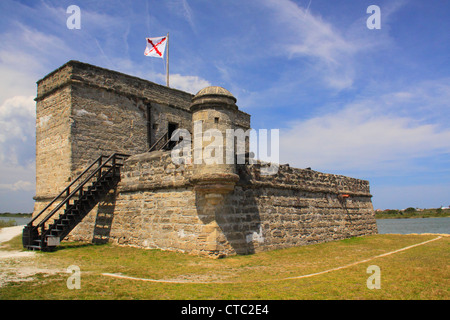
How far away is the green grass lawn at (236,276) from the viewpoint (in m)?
5.75

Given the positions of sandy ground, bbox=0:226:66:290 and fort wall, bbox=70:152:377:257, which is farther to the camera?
fort wall, bbox=70:152:377:257

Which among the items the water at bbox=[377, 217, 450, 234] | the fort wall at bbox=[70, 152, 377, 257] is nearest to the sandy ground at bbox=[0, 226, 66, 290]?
the fort wall at bbox=[70, 152, 377, 257]

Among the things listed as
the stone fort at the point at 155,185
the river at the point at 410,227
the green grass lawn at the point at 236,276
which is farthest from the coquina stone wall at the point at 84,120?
the river at the point at 410,227

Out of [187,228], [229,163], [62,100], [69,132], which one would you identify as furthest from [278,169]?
[62,100]

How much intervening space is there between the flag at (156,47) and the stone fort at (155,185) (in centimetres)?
270

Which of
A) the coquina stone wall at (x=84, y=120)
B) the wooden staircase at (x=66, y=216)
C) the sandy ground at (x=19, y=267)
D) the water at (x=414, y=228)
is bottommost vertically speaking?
the water at (x=414, y=228)

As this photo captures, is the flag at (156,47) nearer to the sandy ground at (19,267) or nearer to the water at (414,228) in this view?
the sandy ground at (19,267)

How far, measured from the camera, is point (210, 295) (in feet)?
18.9

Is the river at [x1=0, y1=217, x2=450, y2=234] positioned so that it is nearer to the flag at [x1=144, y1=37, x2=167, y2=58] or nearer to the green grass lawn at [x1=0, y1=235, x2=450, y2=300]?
the flag at [x1=144, y1=37, x2=167, y2=58]

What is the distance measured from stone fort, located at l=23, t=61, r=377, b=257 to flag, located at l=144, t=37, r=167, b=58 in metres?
2.70

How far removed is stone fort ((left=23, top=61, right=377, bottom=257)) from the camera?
34.7 feet

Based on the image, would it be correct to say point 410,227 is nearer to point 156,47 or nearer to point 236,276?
point 156,47
